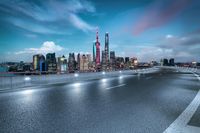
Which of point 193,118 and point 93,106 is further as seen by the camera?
point 93,106

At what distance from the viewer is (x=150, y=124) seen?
4.64 metres

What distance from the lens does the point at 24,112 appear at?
19.2 ft

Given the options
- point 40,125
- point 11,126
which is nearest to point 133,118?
point 40,125

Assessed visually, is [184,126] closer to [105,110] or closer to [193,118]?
[193,118]

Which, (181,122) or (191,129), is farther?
(181,122)

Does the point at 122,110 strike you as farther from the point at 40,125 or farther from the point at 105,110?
the point at 40,125

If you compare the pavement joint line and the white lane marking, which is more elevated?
the pavement joint line

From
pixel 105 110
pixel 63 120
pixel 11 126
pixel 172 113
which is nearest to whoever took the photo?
pixel 11 126

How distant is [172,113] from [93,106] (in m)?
2.93

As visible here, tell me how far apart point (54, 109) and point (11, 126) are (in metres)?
1.89

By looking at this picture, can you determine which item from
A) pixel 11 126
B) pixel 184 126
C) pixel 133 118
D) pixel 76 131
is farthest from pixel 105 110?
pixel 11 126

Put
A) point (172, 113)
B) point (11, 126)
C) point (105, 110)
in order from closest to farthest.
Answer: point (11, 126) → point (172, 113) → point (105, 110)

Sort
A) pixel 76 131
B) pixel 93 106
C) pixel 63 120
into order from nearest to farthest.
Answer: pixel 76 131 → pixel 63 120 → pixel 93 106

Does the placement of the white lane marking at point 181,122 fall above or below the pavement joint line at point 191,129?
below
